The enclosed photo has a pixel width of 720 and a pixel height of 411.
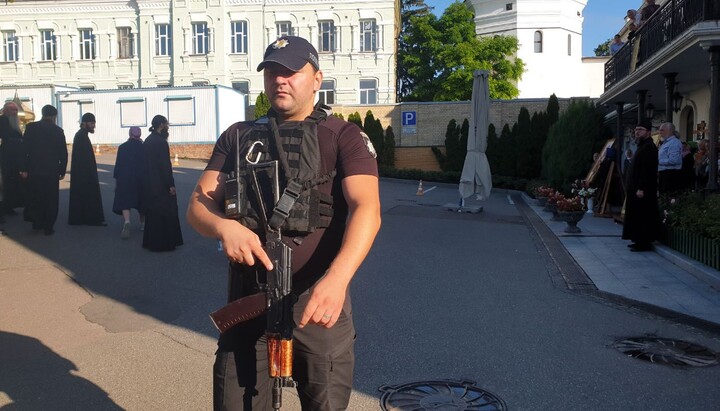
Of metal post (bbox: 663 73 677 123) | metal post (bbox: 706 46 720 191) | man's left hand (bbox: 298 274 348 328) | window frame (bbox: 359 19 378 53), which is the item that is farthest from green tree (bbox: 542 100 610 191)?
window frame (bbox: 359 19 378 53)

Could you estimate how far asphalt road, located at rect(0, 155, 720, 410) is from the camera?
4637 millimetres

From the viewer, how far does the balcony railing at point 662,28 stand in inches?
440

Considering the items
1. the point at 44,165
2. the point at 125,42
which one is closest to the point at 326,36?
the point at 125,42

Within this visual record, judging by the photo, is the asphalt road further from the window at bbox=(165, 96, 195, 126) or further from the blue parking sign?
the blue parking sign

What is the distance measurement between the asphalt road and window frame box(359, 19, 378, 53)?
3601 centimetres

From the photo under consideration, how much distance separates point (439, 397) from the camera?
457 centimetres

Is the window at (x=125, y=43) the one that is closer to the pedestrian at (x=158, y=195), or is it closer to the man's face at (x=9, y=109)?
the man's face at (x=9, y=109)

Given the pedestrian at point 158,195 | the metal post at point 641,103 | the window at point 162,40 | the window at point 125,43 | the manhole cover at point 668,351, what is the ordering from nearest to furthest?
the manhole cover at point 668,351 < the pedestrian at point 158,195 < the metal post at point 641,103 < the window at point 162,40 < the window at point 125,43

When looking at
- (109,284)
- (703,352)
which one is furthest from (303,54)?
(109,284)

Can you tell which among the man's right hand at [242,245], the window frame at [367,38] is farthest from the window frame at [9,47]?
the man's right hand at [242,245]

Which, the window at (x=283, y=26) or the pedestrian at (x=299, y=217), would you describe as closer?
the pedestrian at (x=299, y=217)

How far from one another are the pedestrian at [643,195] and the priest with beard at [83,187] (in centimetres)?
850

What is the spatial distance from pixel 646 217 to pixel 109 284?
762 centimetres

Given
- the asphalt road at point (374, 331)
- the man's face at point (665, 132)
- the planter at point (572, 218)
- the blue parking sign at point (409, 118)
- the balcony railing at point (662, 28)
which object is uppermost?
the balcony railing at point (662, 28)
